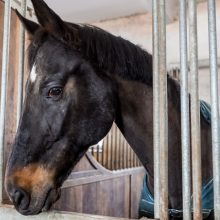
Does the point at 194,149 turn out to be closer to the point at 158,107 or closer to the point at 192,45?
the point at 158,107

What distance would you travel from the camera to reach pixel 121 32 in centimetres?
339

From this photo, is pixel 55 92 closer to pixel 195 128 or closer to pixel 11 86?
pixel 195 128

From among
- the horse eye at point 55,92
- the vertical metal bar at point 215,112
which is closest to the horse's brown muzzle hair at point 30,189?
the horse eye at point 55,92

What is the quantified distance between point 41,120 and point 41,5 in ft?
1.00

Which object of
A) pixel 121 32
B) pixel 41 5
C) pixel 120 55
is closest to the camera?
pixel 41 5

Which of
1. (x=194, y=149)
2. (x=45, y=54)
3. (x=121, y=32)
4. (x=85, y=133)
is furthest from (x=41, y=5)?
(x=121, y=32)

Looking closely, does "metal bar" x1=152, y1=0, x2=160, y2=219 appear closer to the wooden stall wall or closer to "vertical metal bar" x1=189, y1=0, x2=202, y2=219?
"vertical metal bar" x1=189, y1=0, x2=202, y2=219

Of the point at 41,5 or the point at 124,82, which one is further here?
the point at 124,82

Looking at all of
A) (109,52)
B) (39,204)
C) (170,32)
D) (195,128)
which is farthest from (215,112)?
(170,32)

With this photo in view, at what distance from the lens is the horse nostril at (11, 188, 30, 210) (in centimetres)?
78

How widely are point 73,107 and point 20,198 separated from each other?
0.91 feet

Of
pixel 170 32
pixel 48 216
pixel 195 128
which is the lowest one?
pixel 48 216

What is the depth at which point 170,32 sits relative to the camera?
10.3 feet

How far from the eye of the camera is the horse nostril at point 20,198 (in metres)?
0.78
